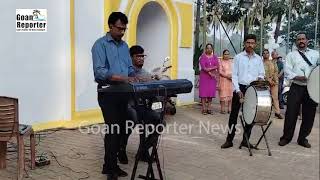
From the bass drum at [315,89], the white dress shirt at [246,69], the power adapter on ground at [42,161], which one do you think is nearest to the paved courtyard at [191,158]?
the power adapter on ground at [42,161]

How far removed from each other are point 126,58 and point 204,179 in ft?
5.53

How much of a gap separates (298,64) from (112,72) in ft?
11.2

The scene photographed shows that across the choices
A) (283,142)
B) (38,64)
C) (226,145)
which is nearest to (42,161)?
(38,64)


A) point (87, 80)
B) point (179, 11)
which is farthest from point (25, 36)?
point (179, 11)

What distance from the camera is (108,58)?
509 cm

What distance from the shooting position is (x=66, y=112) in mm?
8422

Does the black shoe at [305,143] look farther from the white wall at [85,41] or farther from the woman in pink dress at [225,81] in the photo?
the white wall at [85,41]

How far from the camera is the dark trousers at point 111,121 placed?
5109 mm

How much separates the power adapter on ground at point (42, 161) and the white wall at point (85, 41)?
266 cm

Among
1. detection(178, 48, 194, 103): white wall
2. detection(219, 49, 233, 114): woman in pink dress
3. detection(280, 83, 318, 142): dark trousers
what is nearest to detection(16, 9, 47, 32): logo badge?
detection(280, 83, 318, 142): dark trousers

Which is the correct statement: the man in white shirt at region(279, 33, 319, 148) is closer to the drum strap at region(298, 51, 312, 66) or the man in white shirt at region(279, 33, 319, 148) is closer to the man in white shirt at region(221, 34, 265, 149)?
the drum strap at region(298, 51, 312, 66)

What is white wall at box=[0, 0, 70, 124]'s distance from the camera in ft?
24.7

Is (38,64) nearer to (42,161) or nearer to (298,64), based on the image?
(42,161)

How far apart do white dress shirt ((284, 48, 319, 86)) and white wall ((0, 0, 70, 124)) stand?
3853 mm
